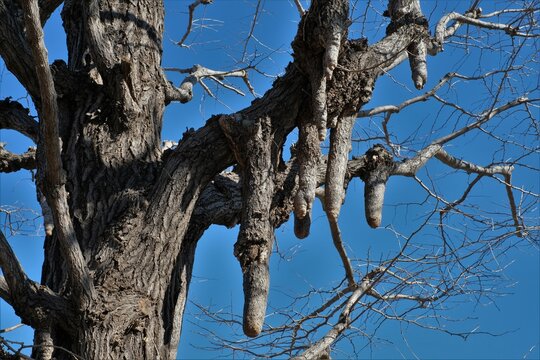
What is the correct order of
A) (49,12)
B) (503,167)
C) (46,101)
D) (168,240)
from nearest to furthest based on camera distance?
(46,101) < (168,240) < (49,12) < (503,167)

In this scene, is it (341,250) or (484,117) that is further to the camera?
(484,117)

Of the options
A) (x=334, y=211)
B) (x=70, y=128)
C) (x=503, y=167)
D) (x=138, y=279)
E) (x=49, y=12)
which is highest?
(x=49, y=12)

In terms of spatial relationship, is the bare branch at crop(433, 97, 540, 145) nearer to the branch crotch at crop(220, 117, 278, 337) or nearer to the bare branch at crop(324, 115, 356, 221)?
the bare branch at crop(324, 115, 356, 221)

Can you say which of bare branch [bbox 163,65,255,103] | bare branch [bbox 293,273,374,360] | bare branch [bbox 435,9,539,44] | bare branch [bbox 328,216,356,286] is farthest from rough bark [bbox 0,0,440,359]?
bare branch [bbox 293,273,374,360]

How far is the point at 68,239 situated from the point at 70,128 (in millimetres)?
959

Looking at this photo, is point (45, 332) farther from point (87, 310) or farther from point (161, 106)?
point (161, 106)

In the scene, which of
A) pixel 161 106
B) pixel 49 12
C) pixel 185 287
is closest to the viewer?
pixel 185 287

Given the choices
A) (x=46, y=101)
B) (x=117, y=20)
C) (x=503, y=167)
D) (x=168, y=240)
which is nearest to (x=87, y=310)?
(x=168, y=240)

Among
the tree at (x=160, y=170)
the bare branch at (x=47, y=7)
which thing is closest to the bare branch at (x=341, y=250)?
the tree at (x=160, y=170)

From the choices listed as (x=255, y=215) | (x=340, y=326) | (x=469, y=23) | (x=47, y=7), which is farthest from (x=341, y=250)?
(x=47, y=7)

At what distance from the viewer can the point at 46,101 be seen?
280 centimetres

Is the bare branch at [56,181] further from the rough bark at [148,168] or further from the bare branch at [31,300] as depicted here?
the bare branch at [31,300]

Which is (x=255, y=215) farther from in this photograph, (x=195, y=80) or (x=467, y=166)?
(x=467, y=166)

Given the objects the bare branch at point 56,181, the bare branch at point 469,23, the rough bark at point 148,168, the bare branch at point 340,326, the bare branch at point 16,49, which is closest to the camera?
the bare branch at point 56,181
